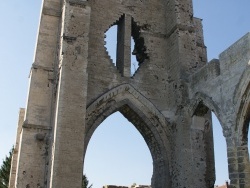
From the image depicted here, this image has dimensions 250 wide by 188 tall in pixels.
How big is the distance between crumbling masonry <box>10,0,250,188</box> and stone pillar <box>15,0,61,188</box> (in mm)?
27

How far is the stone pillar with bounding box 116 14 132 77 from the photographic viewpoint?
1073 centimetres

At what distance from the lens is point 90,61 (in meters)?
10.3

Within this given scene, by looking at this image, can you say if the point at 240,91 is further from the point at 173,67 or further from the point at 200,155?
the point at 173,67

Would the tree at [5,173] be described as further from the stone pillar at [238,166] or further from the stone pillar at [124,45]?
the stone pillar at [238,166]

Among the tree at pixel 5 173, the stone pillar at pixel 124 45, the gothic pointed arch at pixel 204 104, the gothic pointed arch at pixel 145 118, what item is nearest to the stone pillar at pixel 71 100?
the gothic pointed arch at pixel 145 118

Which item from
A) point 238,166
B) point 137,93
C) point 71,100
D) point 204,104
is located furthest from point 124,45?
point 238,166

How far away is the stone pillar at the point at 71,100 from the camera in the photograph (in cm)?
827

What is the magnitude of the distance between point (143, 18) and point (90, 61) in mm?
2572

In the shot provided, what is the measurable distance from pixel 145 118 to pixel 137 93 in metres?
0.75

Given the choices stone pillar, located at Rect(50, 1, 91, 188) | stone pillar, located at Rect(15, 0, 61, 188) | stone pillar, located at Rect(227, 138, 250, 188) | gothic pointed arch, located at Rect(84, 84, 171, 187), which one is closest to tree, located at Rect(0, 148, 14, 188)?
stone pillar, located at Rect(15, 0, 61, 188)

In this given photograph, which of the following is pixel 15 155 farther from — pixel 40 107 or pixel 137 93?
pixel 137 93

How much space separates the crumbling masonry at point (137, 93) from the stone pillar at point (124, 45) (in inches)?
1.3

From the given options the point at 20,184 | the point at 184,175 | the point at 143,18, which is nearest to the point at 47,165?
the point at 20,184

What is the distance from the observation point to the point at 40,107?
10.4m
